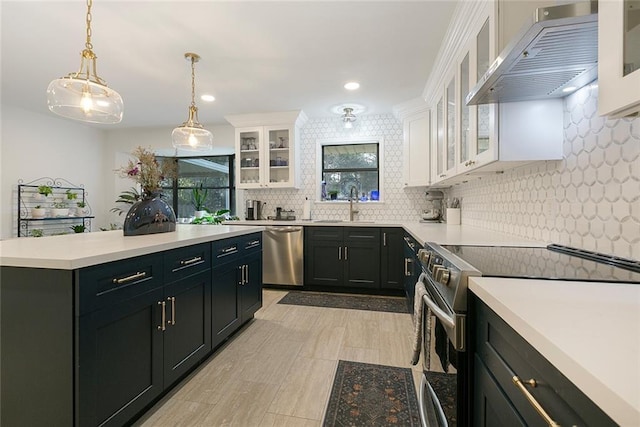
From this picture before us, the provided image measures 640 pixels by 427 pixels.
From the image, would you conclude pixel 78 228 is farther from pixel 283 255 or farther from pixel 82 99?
pixel 82 99

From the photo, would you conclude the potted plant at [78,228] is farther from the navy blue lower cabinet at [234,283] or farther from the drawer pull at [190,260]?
the drawer pull at [190,260]

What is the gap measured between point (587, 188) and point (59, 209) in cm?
602

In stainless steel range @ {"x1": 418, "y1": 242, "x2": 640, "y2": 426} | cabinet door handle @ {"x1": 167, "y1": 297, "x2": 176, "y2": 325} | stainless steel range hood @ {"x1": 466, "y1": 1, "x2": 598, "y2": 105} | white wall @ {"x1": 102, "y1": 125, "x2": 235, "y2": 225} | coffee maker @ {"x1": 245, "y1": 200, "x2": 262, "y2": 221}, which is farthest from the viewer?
white wall @ {"x1": 102, "y1": 125, "x2": 235, "y2": 225}

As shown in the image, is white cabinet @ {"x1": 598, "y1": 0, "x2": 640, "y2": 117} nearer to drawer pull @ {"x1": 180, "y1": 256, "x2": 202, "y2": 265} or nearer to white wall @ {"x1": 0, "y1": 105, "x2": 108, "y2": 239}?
drawer pull @ {"x1": 180, "y1": 256, "x2": 202, "y2": 265}

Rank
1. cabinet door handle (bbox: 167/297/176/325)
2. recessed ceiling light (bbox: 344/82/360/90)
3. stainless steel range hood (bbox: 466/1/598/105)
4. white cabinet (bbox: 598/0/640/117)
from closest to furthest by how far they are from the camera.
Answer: white cabinet (bbox: 598/0/640/117), stainless steel range hood (bbox: 466/1/598/105), cabinet door handle (bbox: 167/297/176/325), recessed ceiling light (bbox: 344/82/360/90)

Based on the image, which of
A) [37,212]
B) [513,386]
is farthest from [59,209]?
[513,386]

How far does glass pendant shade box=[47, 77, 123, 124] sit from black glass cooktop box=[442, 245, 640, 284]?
7.54 feet

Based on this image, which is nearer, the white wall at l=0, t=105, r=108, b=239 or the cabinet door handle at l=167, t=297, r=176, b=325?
the cabinet door handle at l=167, t=297, r=176, b=325

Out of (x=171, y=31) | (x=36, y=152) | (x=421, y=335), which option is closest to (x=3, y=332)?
(x=421, y=335)

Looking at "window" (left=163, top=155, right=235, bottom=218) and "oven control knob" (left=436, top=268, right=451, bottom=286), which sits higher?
"window" (left=163, top=155, right=235, bottom=218)

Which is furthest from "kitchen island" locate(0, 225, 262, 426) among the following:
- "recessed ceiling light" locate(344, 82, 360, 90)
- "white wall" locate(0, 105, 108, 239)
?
"white wall" locate(0, 105, 108, 239)

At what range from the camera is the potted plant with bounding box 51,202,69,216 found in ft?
14.4

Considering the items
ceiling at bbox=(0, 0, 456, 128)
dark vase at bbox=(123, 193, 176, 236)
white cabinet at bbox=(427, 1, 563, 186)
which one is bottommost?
dark vase at bbox=(123, 193, 176, 236)

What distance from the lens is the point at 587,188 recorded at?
137cm
